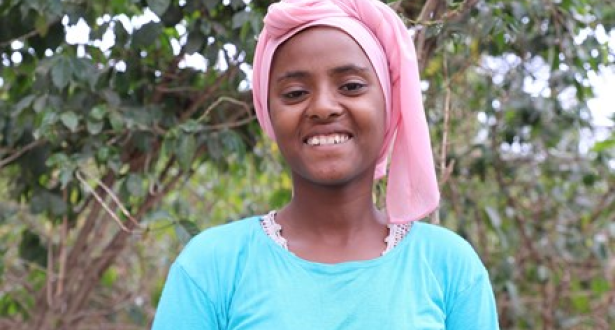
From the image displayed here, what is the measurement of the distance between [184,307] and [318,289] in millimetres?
221

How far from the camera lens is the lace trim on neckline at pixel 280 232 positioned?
5.75ft

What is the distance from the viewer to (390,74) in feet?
5.73

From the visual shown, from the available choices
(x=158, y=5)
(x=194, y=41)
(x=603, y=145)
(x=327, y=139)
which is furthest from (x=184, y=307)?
(x=603, y=145)

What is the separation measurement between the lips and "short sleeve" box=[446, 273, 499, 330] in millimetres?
332

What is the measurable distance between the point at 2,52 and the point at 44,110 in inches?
14.0

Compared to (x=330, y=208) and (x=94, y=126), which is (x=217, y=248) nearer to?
(x=330, y=208)

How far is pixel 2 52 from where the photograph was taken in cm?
292

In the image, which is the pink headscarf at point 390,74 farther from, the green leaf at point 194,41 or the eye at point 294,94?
the green leaf at point 194,41

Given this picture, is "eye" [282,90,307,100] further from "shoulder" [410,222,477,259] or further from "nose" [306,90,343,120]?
"shoulder" [410,222,477,259]

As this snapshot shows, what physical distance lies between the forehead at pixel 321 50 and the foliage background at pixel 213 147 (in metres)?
0.83

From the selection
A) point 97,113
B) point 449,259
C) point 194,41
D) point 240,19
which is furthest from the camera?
point 194,41

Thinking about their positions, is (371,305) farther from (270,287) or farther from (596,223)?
(596,223)

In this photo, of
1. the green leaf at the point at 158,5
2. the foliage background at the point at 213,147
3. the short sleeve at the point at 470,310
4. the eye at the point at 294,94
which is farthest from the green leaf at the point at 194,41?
the short sleeve at the point at 470,310

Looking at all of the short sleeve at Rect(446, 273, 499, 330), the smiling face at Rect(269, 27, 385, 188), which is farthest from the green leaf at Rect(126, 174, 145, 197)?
the short sleeve at Rect(446, 273, 499, 330)
